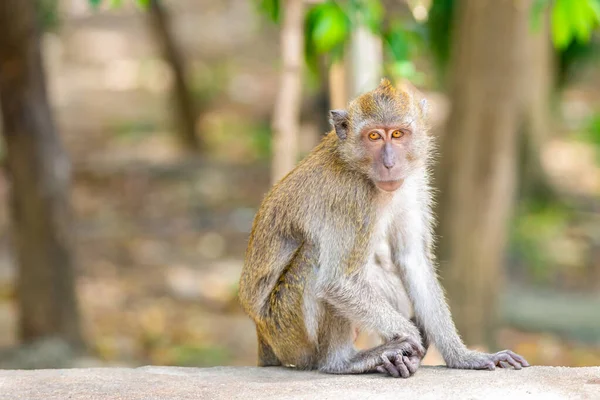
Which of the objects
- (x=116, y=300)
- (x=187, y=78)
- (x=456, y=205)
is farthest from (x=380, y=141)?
(x=187, y=78)

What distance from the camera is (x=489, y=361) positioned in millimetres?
5879

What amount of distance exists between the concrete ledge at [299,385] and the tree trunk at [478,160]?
6046 mm

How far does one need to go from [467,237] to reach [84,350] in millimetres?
5052

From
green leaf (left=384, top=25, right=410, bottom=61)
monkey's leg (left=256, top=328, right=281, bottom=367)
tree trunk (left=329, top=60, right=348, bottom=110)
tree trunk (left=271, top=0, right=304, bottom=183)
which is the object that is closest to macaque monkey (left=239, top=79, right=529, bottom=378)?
monkey's leg (left=256, top=328, right=281, bottom=367)

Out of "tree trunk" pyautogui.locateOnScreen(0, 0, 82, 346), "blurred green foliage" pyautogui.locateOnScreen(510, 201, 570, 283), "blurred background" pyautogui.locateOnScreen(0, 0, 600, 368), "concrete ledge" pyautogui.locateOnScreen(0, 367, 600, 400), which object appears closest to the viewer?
"concrete ledge" pyautogui.locateOnScreen(0, 367, 600, 400)

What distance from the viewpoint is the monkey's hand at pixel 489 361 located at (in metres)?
5.86

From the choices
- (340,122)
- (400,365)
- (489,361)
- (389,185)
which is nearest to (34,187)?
(340,122)

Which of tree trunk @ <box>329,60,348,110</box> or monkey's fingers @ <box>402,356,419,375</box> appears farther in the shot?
tree trunk @ <box>329,60,348,110</box>

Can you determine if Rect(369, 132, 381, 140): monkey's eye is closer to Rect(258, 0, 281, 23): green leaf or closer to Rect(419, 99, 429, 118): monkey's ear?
Rect(419, 99, 429, 118): monkey's ear

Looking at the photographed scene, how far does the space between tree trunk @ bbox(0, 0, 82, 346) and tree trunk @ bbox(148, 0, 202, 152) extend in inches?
282

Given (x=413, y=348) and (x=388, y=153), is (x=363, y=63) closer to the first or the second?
(x=388, y=153)

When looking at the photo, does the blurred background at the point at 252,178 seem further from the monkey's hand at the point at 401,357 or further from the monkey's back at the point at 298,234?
the monkey's hand at the point at 401,357

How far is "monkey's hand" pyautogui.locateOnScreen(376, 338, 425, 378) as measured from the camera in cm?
558

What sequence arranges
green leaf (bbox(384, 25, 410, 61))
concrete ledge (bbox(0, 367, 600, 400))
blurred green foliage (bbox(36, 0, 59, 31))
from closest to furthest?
concrete ledge (bbox(0, 367, 600, 400)) → green leaf (bbox(384, 25, 410, 61)) → blurred green foliage (bbox(36, 0, 59, 31))
